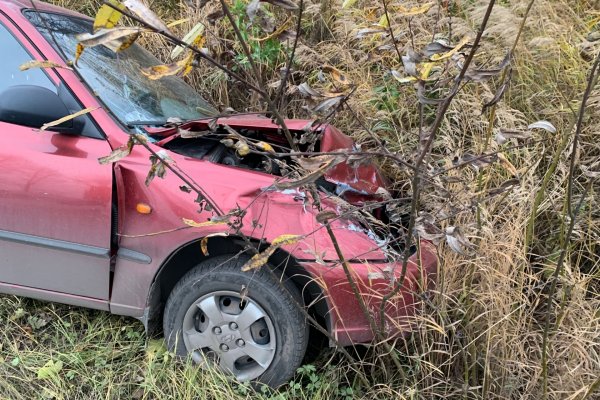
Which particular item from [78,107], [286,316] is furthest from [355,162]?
[78,107]

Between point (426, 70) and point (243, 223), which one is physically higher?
point (426, 70)

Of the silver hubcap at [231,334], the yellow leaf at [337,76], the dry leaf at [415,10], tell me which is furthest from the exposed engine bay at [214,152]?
the dry leaf at [415,10]

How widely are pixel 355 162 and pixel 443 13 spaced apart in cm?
275

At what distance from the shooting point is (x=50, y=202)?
7.06 feet

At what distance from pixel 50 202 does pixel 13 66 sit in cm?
67

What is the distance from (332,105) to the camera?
4.99 feet

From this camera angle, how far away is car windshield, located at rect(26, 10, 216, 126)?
235 cm

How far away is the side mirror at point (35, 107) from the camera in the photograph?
209 cm

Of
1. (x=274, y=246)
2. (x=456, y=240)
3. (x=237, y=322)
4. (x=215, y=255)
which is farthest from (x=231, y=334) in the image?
(x=456, y=240)

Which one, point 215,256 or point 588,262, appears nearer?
point 215,256

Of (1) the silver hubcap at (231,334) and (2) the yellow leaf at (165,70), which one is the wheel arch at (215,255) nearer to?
(1) the silver hubcap at (231,334)

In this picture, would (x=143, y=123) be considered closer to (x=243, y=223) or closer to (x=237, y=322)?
(x=243, y=223)

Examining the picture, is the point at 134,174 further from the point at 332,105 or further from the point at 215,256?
the point at 332,105

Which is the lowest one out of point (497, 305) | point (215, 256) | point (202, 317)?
point (202, 317)
